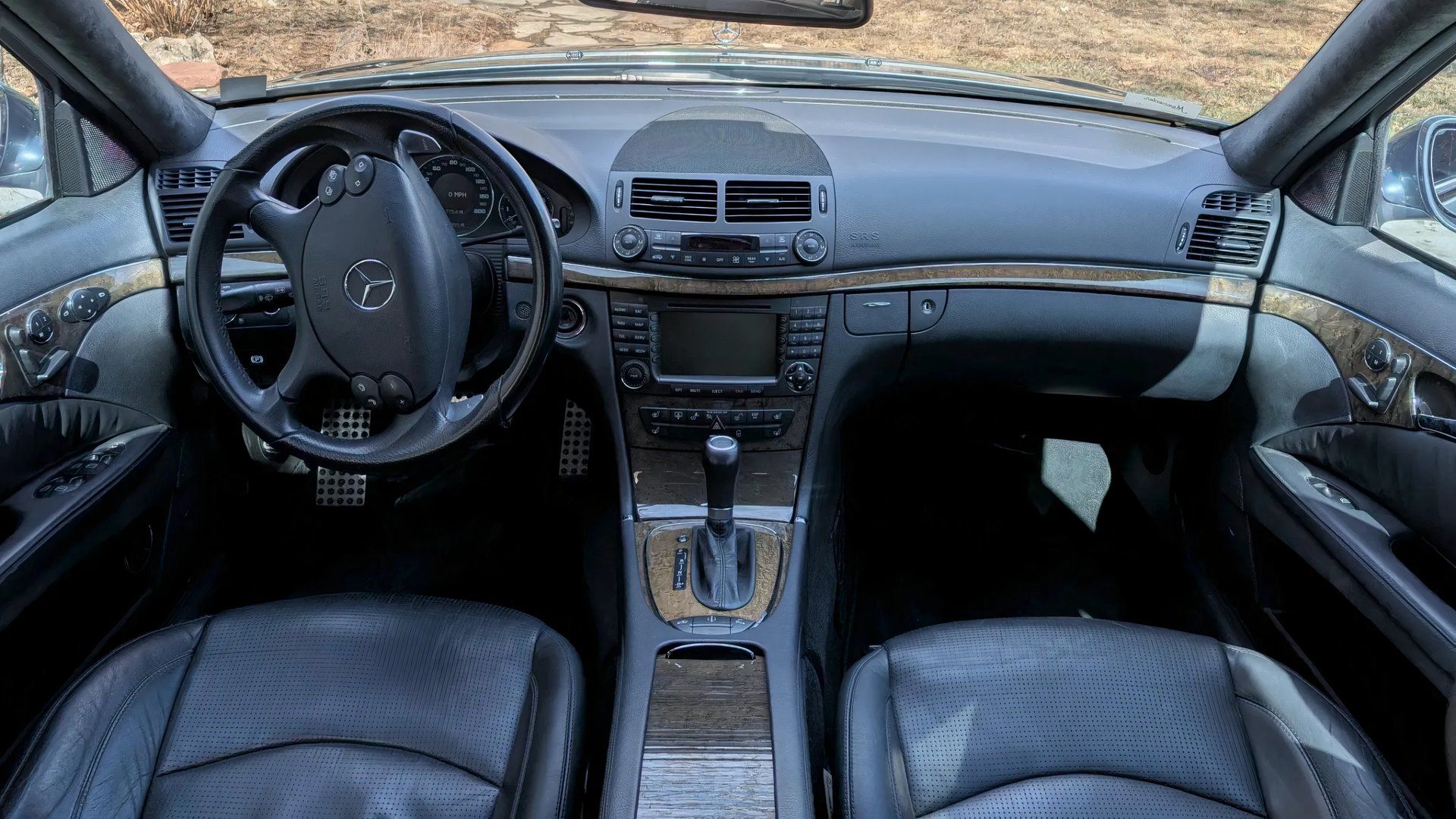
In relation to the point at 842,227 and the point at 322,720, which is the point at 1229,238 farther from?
the point at 322,720

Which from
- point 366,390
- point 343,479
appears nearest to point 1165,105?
point 366,390

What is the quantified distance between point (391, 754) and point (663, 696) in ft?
1.50

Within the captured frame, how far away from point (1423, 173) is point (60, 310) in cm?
268

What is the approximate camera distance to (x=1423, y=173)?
6.42 feet

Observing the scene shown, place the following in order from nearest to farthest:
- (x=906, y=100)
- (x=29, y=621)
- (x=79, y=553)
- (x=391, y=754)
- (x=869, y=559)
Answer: (x=391, y=754), (x=29, y=621), (x=79, y=553), (x=906, y=100), (x=869, y=559)

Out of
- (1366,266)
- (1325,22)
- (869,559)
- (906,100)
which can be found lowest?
(869,559)

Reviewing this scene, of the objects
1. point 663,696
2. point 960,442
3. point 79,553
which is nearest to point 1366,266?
point 960,442

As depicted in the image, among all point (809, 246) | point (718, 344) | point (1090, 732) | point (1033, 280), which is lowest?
point (1090, 732)

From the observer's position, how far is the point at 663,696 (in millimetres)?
1725

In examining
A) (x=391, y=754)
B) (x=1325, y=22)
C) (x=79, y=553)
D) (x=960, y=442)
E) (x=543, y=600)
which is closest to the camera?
(x=391, y=754)

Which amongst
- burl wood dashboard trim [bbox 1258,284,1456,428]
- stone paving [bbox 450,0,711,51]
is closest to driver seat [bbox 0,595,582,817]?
stone paving [bbox 450,0,711,51]

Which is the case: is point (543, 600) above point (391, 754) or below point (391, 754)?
below

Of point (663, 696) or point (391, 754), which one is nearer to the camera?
point (391, 754)

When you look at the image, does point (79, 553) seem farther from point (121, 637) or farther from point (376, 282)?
point (376, 282)
